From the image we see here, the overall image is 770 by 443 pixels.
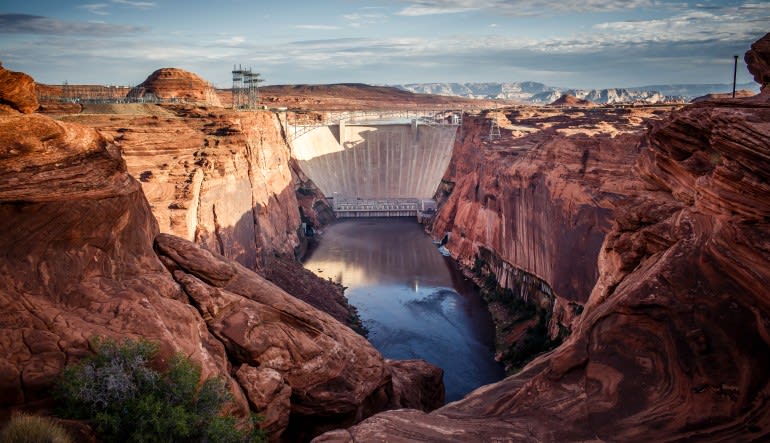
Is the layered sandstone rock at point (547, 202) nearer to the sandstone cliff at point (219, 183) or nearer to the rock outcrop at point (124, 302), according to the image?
the sandstone cliff at point (219, 183)

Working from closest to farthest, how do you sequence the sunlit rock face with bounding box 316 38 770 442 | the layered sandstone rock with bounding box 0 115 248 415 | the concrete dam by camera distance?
the layered sandstone rock with bounding box 0 115 248 415
the sunlit rock face with bounding box 316 38 770 442
the concrete dam

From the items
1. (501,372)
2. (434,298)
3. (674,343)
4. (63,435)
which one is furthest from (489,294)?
(63,435)

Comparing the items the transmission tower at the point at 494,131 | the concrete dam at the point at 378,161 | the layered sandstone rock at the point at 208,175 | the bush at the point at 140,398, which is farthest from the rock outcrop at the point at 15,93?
the concrete dam at the point at 378,161

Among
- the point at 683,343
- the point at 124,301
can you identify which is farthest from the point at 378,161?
the point at 683,343

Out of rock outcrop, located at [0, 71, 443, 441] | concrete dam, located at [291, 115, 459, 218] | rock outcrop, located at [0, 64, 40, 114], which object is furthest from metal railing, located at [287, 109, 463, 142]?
rock outcrop, located at [0, 64, 40, 114]

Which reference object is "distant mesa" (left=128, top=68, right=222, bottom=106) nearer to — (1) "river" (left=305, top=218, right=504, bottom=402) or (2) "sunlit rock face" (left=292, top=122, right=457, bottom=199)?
(2) "sunlit rock face" (left=292, top=122, right=457, bottom=199)
